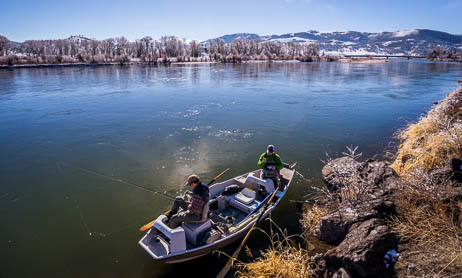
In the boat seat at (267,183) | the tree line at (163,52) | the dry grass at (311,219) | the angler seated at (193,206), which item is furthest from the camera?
the tree line at (163,52)

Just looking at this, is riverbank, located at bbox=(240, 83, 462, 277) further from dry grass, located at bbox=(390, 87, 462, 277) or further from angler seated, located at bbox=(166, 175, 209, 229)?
angler seated, located at bbox=(166, 175, 209, 229)

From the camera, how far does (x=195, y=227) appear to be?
268 inches

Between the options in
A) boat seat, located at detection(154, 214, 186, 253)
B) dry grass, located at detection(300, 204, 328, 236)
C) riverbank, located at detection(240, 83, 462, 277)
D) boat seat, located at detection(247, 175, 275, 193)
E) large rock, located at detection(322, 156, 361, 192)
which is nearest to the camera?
riverbank, located at detection(240, 83, 462, 277)

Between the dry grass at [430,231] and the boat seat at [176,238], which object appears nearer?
the dry grass at [430,231]

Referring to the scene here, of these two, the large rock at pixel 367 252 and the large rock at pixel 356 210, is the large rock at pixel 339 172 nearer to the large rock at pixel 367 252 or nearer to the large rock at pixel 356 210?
the large rock at pixel 356 210

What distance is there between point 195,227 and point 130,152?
355 inches

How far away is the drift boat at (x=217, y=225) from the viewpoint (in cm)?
638

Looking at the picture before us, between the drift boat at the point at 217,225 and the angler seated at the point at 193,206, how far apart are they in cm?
15

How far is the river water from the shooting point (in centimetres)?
772

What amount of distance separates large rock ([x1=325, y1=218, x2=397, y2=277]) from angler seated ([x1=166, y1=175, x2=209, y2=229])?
10.2ft

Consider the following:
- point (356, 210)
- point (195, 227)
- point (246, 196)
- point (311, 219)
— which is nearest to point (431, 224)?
point (356, 210)

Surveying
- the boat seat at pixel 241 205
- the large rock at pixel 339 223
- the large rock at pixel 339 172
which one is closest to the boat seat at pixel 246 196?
the boat seat at pixel 241 205

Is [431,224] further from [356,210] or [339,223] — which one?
[339,223]

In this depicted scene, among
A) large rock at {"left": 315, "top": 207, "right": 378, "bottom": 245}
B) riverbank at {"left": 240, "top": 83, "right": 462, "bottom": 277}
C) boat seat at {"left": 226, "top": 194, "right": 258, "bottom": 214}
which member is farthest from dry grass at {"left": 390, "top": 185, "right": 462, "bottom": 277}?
boat seat at {"left": 226, "top": 194, "right": 258, "bottom": 214}
